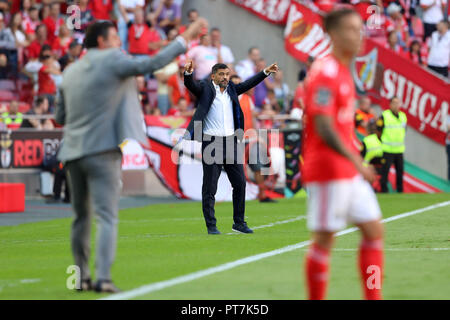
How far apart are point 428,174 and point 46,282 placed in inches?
678

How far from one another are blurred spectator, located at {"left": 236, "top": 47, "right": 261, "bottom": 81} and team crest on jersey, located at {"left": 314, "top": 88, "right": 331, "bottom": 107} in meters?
18.3

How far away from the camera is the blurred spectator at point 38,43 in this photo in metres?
23.8

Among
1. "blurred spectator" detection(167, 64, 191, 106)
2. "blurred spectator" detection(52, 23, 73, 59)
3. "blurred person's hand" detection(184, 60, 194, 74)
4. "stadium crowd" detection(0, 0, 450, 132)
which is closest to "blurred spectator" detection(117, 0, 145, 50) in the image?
"stadium crowd" detection(0, 0, 450, 132)

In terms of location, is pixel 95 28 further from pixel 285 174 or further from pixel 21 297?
pixel 285 174

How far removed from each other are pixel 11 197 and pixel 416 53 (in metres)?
12.4

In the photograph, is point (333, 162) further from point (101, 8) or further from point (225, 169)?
point (101, 8)

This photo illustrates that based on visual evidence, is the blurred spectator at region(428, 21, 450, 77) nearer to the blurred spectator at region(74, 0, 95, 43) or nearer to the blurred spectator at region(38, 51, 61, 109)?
the blurred spectator at region(74, 0, 95, 43)

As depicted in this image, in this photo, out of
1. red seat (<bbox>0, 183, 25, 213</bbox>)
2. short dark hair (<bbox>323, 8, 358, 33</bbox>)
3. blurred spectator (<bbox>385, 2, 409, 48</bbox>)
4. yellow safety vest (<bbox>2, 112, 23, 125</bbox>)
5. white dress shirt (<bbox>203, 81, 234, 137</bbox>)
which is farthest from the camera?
blurred spectator (<bbox>385, 2, 409, 48</bbox>)

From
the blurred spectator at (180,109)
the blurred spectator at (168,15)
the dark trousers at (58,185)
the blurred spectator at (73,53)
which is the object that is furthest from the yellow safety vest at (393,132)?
the dark trousers at (58,185)

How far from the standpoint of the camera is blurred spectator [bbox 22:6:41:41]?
2420 cm

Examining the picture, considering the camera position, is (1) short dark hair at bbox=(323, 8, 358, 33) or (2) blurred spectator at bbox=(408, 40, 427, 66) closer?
(1) short dark hair at bbox=(323, 8, 358, 33)

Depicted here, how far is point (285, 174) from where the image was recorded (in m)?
21.6

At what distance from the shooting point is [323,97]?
6.20m

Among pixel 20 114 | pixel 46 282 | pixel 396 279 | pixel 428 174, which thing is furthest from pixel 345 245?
pixel 428 174
